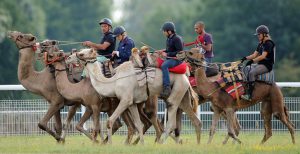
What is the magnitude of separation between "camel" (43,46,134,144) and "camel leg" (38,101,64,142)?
49cm

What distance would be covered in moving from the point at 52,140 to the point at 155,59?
15.0 feet

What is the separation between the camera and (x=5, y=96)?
32406mm

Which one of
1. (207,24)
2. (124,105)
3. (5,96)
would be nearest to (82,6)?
(207,24)

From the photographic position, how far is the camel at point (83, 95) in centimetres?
2658

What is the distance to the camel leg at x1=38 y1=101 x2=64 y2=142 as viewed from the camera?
1057 inches

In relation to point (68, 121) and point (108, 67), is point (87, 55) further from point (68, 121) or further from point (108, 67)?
point (68, 121)

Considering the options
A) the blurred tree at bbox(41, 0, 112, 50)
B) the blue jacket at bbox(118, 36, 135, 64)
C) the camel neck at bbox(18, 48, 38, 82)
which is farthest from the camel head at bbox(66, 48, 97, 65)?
the blurred tree at bbox(41, 0, 112, 50)

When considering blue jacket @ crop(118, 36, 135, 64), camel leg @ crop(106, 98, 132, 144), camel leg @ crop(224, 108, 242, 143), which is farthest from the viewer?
blue jacket @ crop(118, 36, 135, 64)

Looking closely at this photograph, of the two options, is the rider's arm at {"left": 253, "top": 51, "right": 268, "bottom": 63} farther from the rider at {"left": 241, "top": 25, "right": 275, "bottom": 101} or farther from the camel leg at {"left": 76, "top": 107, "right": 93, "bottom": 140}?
the camel leg at {"left": 76, "top": 107, "right": 93, "bottom": 140}

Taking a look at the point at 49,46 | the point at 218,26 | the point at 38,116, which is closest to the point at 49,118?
the point at 49,46

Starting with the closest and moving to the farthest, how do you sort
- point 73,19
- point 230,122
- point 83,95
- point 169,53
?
point 169,53
point 83,95
point 230,122
point 73,19

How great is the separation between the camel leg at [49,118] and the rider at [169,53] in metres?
2.73

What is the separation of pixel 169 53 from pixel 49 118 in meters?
3.36

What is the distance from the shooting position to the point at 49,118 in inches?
→ 1067
